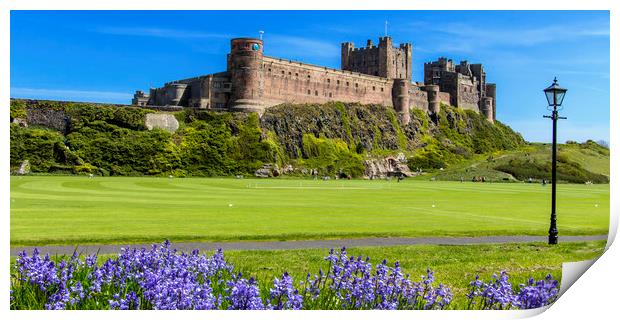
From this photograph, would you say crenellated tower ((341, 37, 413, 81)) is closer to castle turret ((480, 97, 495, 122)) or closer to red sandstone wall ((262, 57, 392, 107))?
red sandstone wall ((262, 57, 392, 107))

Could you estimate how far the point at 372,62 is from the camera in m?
121

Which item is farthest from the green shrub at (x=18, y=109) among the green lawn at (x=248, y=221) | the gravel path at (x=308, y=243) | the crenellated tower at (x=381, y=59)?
the gravel path at (x=308, y=243)

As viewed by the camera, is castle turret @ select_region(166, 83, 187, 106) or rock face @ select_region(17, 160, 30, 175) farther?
castle turret @ select_region(166, 83, 187, 106)

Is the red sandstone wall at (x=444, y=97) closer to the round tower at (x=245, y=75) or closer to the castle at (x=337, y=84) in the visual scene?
the castle at (x=337, y=84)

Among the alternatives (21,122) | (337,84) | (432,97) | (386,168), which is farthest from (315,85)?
(21,122)

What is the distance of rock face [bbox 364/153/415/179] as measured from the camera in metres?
93.1

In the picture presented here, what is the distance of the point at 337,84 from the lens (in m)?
106

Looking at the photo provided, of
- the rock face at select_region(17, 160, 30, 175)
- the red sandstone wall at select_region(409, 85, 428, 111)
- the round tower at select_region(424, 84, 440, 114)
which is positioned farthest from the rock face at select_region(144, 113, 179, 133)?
the round tower at select_region(424, 84, 440, 114)

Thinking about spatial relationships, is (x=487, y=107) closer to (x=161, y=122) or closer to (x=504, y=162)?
(x=504, y=162)

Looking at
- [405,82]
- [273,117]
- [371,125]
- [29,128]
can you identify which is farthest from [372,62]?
[29,128]

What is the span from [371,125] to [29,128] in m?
53.3

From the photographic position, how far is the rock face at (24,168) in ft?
199

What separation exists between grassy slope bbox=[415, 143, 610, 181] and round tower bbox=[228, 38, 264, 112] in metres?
26.3
